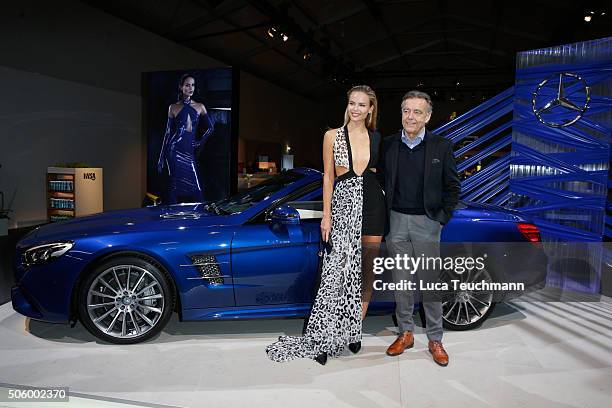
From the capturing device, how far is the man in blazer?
2.94m

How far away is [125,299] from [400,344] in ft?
5.95

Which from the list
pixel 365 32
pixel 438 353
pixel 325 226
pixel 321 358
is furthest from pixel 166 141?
pixel 365 32

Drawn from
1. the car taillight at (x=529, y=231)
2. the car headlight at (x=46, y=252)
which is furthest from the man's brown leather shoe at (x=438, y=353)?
the car headlight at (x=46, y=252)

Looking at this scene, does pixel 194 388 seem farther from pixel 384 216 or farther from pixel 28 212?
pixel 28 212

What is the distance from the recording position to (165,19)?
11.4 meters

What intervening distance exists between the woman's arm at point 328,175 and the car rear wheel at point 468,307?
1.21 m

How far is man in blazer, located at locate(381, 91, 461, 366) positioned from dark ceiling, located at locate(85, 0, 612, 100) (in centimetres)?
777

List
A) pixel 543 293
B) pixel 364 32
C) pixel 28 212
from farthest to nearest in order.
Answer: pixel 364 32 < pixel 28 212 < pixel 543 293

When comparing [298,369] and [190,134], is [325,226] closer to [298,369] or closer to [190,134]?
[298,369]

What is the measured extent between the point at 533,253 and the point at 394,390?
1667mm

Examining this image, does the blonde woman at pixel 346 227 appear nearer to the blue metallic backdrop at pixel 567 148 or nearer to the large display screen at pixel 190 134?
the blue metallic backdrop at pixel 567 148

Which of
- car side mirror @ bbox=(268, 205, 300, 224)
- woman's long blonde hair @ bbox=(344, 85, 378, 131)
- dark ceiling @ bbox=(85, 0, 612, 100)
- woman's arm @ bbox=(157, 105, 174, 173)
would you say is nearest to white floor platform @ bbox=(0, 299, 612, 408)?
car side mirror @ bbox=(268, 205, 300, 224)

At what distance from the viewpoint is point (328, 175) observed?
2.97 meters

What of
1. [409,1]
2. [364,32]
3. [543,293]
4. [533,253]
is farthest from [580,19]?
[533,253]
